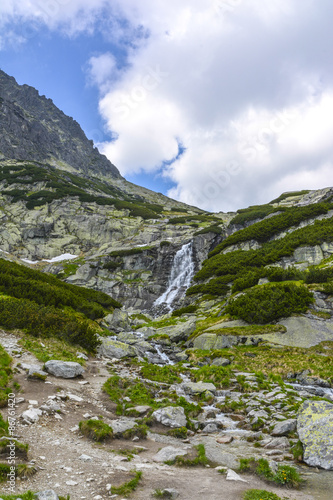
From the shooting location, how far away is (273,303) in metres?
25.7

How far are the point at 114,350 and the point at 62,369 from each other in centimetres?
807

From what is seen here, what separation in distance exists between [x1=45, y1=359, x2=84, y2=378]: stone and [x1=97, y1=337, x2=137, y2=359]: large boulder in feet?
22.8

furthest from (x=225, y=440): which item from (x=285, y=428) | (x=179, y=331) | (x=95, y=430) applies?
(x=179, y=331)

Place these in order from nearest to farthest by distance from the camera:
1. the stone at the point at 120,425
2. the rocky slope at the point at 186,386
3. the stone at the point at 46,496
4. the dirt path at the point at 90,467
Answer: the stone at the point at 46,496 < the dirt path at the point at 90,467 < the rocky slope at the point at 186,386 < the stone at the point at 120,425

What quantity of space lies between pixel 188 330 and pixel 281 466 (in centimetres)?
2527

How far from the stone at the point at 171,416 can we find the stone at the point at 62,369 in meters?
4.67

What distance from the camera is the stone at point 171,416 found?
10141 millimetres

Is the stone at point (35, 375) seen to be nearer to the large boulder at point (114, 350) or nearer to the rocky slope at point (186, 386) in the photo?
the rocky slope at point (186, 386)

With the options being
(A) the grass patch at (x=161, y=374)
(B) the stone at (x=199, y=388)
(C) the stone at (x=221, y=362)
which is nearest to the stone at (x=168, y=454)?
(B) the stone at (x=199, y=388)

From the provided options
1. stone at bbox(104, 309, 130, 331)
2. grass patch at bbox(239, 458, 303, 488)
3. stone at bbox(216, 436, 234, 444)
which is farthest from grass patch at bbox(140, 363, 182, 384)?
stone at bbox(104, 309, 130, 331)

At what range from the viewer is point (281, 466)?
22.1ft

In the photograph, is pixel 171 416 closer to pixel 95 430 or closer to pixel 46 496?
pixel 95 430

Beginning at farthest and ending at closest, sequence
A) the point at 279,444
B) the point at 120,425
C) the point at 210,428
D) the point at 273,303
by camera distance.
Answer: the point at 273,303
the point at 210,428
the point at 120,425
the point at 279,444

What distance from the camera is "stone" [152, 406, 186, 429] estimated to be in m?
10.1
